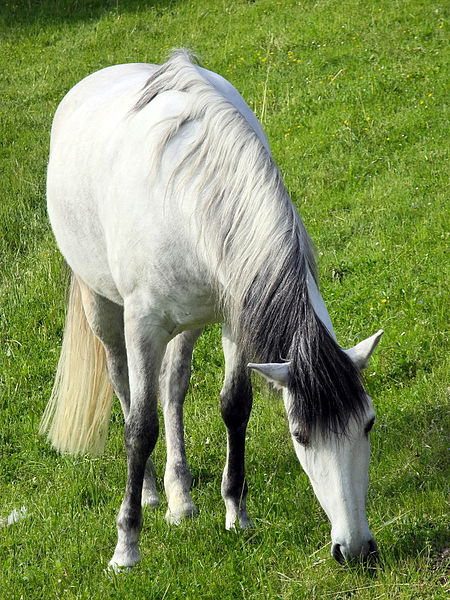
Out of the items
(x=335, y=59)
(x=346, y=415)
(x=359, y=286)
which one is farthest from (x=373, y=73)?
(x=346, y=415)

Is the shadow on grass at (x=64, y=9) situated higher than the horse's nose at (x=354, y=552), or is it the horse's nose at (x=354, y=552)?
the horse's nose at (x=354, y=552)

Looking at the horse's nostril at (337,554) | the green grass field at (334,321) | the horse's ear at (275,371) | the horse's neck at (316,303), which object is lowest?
the green grass field at (334,321)

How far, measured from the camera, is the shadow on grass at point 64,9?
1647cm

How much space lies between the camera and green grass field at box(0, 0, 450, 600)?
3934 millimetres

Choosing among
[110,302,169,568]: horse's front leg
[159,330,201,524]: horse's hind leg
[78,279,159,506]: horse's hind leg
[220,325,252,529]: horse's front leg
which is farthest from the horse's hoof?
[78,279,159,506]: horse's hind leg

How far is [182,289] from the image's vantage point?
3.93 meters

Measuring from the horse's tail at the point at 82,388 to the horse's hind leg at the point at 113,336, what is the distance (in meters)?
0.16

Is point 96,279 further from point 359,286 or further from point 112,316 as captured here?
point 359,286

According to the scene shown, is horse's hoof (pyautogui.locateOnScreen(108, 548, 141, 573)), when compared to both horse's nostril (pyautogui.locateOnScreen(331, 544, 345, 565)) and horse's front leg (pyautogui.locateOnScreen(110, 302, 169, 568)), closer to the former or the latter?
horse's front leg (pyautogui.locateOnScreen(110, 302, 169, 568))

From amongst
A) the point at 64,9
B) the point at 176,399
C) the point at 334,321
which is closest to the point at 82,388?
the point at 176,399

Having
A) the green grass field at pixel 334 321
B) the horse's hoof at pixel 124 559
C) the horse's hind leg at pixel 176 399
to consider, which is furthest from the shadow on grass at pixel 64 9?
the horse's hoof at pixel 124 559

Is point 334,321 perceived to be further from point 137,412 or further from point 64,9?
point 64,9

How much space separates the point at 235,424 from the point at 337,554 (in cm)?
125

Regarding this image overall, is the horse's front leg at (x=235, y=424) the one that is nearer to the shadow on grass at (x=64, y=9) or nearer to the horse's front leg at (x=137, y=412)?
the horse's front leg at (x=137, y=412)
